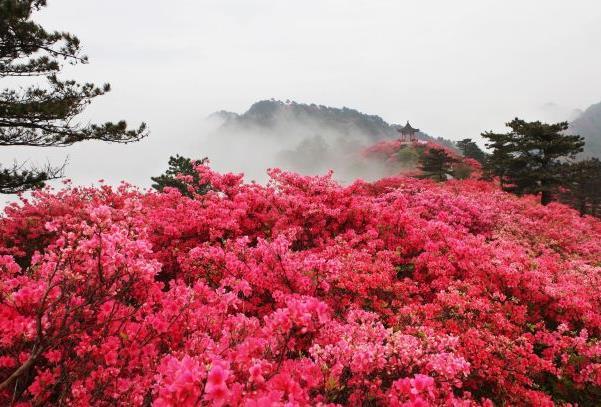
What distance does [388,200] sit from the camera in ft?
55.8

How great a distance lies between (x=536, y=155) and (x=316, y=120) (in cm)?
10979

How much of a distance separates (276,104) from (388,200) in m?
136

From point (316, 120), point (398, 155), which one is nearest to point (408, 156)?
point (398, 155)

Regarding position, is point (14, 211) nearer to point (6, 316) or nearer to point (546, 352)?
point (6, 316)

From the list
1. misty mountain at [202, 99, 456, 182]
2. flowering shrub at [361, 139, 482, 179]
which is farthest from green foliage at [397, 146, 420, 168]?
misty mountain at [202, 99, 456, 182]

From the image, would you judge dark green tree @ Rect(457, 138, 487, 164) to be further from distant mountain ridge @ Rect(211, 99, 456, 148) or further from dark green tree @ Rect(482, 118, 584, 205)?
distant mountain ridge @ Rect(211, 99, 456, 148)

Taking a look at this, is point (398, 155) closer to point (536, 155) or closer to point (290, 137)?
point (536, 155)

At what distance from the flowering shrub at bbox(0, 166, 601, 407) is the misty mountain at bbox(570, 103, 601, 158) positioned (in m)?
148

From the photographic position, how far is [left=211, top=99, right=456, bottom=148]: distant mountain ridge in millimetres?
121500

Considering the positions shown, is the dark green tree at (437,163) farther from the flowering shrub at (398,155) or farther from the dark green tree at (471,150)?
the dark green tree at (471,150)

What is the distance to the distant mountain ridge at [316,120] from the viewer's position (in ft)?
399

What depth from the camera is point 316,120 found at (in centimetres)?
13188

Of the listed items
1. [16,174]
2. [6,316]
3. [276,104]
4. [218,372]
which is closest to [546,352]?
[218,372]

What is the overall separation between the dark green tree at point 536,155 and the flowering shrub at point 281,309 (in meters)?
13.9
